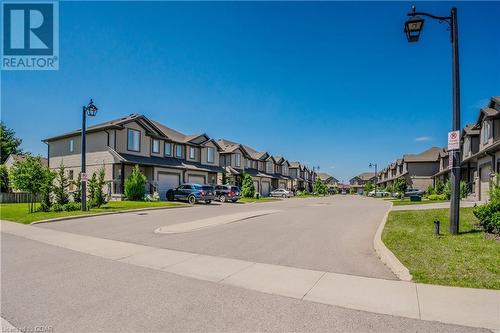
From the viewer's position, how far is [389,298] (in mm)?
4945

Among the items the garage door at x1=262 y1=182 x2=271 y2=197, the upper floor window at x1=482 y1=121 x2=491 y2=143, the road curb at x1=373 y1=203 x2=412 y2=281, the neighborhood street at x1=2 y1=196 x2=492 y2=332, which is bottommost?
the garage door at x1=262 y1=182 x2=271 y2=197

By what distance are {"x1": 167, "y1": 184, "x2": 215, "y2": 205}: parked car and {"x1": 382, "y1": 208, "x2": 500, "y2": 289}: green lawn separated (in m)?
19.6

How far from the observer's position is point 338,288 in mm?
5438

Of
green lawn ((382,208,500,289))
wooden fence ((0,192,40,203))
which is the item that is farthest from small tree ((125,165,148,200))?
green lawn ((382,208,500,289))

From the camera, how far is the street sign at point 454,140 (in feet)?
30.7

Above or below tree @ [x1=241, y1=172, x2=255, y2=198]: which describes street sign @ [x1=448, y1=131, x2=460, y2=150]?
above

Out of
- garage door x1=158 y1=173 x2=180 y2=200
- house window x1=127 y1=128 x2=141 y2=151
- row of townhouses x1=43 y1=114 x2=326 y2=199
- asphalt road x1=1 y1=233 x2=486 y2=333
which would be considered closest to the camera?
asphalt road x1=1 y1=233 x2=486 y2=333

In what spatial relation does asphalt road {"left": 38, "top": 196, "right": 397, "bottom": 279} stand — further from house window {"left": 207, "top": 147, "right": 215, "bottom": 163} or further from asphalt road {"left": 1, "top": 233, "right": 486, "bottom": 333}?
house window {"left": 207, "top": 147, "right": 215, "bottom": 163}

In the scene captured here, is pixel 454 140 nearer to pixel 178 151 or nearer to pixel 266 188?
pixel 178 151

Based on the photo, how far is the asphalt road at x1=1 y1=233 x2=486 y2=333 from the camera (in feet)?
13.3

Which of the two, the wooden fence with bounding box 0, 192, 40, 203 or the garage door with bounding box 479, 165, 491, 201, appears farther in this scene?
the wooden fence with bounding box 0, 192, 40, 203

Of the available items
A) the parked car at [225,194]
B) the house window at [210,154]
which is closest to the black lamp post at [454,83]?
the parked car at [225,194]

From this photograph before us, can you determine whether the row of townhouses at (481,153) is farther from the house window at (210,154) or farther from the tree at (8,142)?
the tree at (8,142)

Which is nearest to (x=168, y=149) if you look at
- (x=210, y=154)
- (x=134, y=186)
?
(x=210, y=154)
